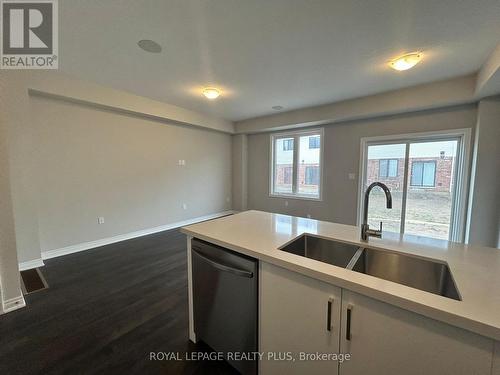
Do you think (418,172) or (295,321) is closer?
(295,321)

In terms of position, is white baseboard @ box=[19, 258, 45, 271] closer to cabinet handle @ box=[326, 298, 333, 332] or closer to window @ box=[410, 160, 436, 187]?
cabinet handle @ box=[326, 298, 333, 332]

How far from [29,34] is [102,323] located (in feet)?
9.52

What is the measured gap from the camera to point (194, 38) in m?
2.15

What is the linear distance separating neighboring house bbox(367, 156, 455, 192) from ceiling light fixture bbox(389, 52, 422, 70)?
1943 millimetres

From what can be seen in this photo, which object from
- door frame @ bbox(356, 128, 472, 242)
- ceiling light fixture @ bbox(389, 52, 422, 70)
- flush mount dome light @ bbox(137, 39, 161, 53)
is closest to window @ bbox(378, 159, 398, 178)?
door frame @ bbox(356, 128, 472, 242)

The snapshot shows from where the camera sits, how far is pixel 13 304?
2.06m

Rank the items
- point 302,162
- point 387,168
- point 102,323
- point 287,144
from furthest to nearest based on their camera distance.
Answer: point 287,144 → point 302,162 → point 387,168 → point 102,323

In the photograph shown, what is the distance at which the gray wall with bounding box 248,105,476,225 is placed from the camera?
3.61 meters

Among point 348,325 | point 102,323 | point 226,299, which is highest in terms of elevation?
point 348,325

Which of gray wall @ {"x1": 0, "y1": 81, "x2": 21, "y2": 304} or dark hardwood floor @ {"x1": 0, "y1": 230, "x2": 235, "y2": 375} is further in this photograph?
gray wall @ {"x1": 0, "y1": 81, "x2": 21, "y2": 304}

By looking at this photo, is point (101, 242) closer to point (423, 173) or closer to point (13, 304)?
point (13, 304)

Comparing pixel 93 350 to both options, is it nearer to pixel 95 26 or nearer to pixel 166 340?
pixel 166 340

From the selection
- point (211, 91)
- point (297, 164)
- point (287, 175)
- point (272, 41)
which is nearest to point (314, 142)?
point (297, 164)

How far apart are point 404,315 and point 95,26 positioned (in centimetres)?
311
